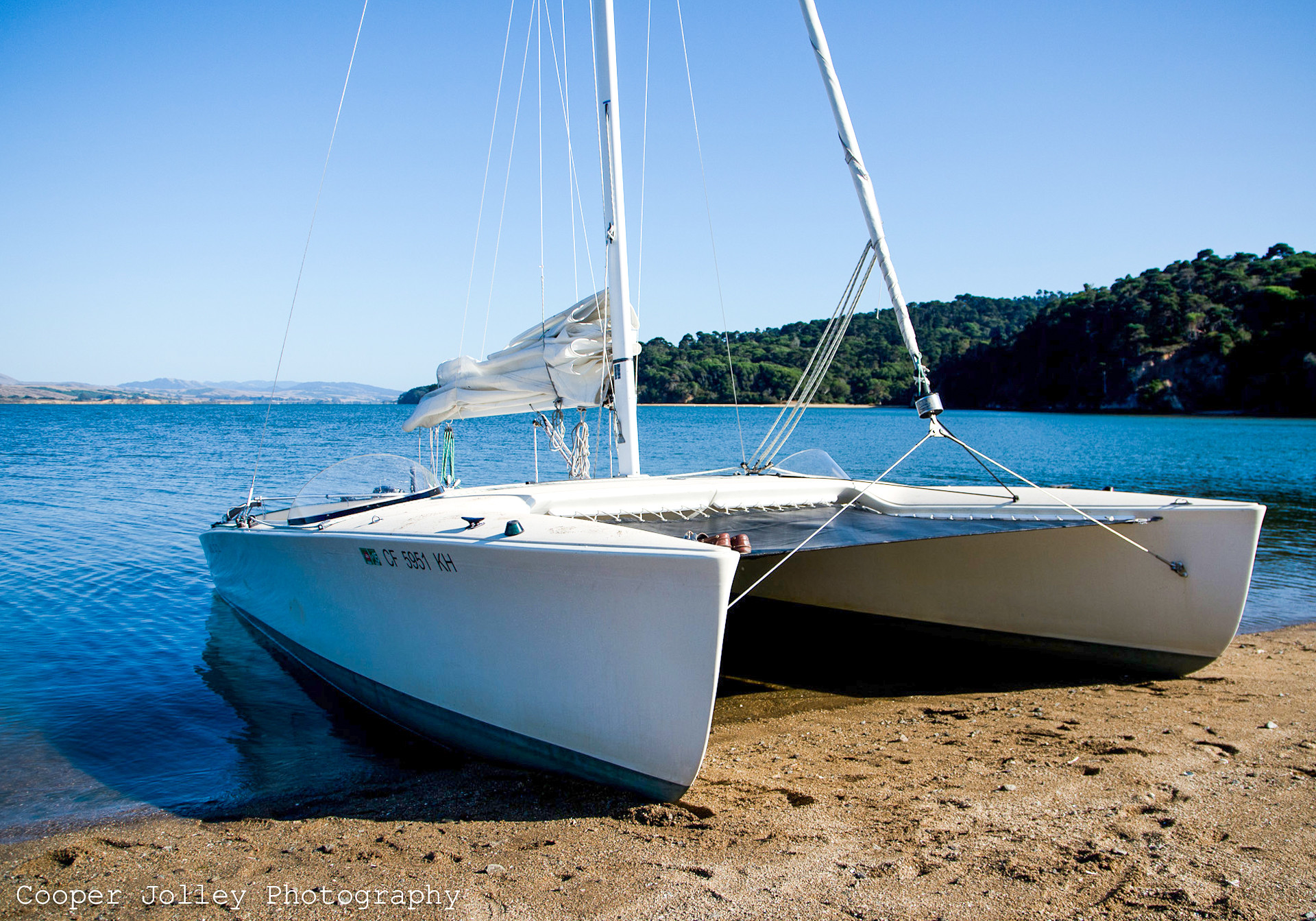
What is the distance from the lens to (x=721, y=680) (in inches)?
239

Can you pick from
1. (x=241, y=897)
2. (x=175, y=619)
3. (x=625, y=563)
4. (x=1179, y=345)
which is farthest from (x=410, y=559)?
(x=1179, y=345)

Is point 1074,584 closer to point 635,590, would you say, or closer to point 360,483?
point 635,590

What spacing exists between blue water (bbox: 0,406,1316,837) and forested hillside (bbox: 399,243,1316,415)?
97.2ft

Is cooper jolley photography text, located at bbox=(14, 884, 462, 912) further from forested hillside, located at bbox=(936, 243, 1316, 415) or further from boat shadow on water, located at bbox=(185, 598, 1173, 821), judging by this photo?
forested hillside, located at bbox=(936, 243, 1316, 415)

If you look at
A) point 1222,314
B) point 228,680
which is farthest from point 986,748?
point 1222,314

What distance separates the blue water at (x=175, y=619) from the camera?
15.7 ft

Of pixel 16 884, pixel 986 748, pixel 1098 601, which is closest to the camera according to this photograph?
pixel 16 884

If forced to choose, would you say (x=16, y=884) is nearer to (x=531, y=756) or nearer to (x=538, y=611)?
(x=531, y=756)

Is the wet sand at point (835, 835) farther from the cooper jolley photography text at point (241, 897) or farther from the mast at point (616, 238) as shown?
the mast at point (616, 238)

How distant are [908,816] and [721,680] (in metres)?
2.57

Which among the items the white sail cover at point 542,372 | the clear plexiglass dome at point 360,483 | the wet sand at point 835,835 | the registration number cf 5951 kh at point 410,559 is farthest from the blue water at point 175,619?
the white sail cover at point 542,372

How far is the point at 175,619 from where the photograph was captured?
853 cm

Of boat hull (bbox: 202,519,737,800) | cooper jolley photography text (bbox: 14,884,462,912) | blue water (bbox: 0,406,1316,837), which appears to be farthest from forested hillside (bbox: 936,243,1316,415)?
cooper jolley photography text (bbox: 14,884,462,912)

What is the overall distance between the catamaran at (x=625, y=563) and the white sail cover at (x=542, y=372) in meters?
0.02
